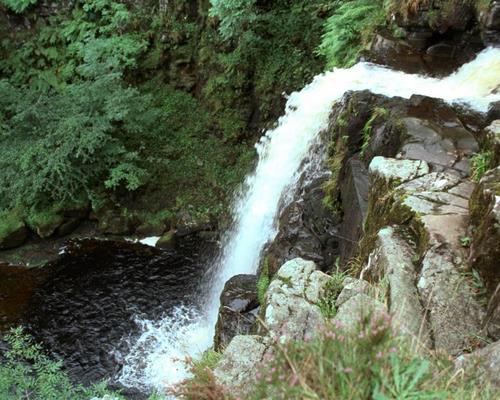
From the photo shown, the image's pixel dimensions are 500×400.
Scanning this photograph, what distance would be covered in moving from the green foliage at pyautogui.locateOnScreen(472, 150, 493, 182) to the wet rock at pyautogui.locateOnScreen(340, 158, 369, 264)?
130 centimetres

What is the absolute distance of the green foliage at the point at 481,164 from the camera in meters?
4.73

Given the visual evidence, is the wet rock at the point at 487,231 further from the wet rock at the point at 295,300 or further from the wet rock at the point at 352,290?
the wet rock at the point at 295,300

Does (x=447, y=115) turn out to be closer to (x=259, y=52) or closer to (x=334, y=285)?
(x=334, y=285)

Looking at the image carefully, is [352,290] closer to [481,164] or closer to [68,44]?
[481,164]

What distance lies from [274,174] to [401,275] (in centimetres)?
527

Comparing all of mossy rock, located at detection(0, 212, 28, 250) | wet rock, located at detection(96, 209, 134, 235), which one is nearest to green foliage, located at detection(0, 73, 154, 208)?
mossy rock, located at detection(0, 212, 28, 250)

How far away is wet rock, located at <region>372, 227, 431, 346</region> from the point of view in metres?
3.54

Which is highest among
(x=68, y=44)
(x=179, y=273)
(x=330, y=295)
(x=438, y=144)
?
(x=68, y=44)

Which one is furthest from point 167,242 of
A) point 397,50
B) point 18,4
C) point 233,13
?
point 18,4

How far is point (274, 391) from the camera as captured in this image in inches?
92.7

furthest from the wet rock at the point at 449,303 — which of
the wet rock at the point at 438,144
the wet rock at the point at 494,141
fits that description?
the wet rock at the point at 438,144

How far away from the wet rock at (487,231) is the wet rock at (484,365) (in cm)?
73

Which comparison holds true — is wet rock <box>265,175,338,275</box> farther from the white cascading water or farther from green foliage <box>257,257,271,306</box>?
the white cascading water

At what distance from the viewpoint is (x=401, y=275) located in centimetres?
399
